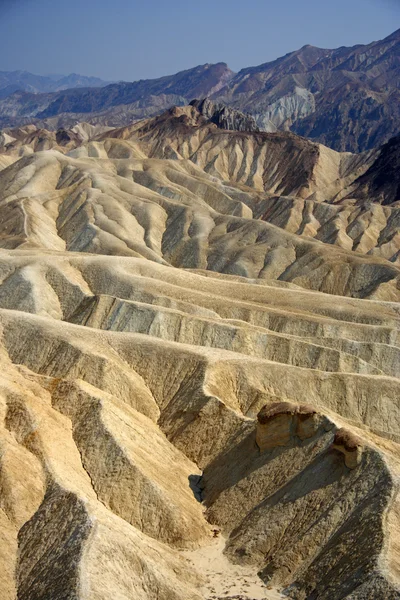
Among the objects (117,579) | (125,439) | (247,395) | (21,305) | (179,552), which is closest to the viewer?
(117,579)

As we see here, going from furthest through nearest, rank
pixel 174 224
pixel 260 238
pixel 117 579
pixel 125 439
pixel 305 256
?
pixel 174 224 → pixel 260 238 → pixel 305 256 → pixel 125 439 → pixel 117 579

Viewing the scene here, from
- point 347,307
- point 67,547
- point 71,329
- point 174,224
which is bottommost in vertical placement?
point 67,547

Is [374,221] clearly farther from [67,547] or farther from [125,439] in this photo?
[67,547]

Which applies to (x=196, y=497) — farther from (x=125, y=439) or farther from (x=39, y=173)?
(x=39, y=173)

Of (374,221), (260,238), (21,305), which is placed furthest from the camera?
(374,221)

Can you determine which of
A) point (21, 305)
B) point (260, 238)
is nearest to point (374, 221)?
point (260, 238)

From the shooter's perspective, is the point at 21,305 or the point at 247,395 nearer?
the point at 247,395

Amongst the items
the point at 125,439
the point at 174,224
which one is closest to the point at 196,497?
the point at 125,439

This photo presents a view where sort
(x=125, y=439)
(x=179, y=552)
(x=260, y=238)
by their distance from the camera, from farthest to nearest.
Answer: (x=260, y=238) → (x=125, y=439) → (x=179, y=552)

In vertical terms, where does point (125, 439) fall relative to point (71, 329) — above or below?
below
